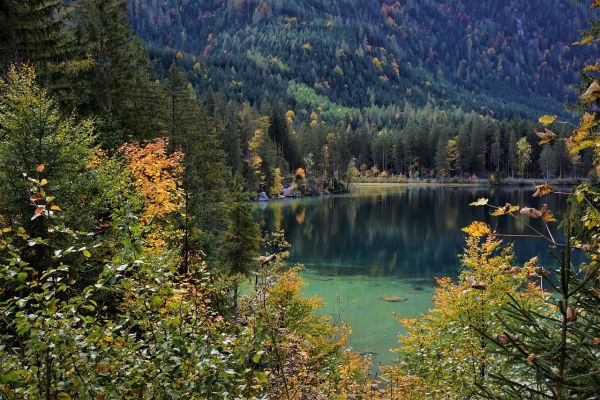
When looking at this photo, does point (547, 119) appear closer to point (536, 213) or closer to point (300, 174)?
point (536, 213)

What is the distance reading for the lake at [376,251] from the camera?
28984mm

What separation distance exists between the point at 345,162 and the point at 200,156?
80.8 metres

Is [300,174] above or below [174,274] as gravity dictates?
above

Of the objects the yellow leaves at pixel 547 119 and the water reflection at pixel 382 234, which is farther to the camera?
the water reflection at pixel 382 234

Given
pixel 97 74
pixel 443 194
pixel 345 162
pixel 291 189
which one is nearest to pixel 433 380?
pixel 97 74

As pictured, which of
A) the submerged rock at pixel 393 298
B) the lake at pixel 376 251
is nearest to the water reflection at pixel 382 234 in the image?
the lake at pixel 376 251

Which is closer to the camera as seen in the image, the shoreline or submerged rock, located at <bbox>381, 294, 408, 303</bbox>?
submerged rock, located at <bbox>381, 294, 408, 303</bbox>

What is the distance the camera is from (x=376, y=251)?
5003cm

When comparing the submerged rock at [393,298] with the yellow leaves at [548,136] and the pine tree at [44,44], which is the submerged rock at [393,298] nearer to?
the pine tree at [44,44]

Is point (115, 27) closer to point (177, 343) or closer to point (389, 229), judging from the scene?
point (177, 343)

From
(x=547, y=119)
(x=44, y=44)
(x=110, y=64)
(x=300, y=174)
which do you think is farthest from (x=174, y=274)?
(x=300, y=174)

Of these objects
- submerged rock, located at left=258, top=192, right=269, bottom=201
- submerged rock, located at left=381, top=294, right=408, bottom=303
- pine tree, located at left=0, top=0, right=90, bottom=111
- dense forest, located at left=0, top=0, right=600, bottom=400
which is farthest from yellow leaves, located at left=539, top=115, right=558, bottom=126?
submerged rock, located at left=258, top=192, right=269, bottom=201

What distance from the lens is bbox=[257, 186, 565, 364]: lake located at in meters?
29.0

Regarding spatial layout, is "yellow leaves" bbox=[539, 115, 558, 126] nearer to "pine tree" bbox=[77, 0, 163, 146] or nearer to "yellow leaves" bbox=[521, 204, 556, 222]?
"yellow leaves" bbox=[521, 204, 556, 222]
